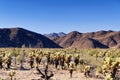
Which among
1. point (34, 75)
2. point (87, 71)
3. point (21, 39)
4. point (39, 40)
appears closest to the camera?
point (34, 75)

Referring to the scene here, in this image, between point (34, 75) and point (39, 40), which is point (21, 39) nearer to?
point (39, 40)

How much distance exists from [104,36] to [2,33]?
67.9 m

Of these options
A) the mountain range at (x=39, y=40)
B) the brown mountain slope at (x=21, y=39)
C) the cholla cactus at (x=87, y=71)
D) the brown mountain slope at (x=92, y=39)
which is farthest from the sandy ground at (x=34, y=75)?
the brown mountain slope at (x=92, y=39)

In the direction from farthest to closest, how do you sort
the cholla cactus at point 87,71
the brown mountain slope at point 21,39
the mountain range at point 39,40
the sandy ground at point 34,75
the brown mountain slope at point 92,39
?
1. the brown mountain slope at point 92,39
2. the mountain range at point 39,40
3. the brown mountain slope at point 21,39
4. the cholla cactus at point 87,71
5. the sandy ground at point 34,75

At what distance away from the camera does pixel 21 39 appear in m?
157

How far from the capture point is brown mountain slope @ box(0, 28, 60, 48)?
152m

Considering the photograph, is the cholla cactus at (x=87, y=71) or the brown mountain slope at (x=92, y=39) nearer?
the cholla cactus at (x=87, y=71)

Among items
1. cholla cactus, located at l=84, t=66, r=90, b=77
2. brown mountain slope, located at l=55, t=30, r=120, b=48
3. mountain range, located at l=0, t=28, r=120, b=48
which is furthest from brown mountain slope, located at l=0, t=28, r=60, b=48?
cholla cactus, located at l=84, t=66, r=90, b=77

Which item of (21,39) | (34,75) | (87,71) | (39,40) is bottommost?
(34,75)

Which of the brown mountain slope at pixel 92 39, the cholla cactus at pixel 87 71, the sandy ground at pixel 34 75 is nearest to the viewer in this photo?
the sandy ground at pixel 34 75

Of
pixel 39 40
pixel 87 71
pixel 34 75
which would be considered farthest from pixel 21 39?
pixel 87 71

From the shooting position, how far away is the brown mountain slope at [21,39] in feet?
498

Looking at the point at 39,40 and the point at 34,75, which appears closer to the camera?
the point at 34,75

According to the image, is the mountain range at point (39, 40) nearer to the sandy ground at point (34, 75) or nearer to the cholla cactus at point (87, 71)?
the sandy ground at point (34, 75)
